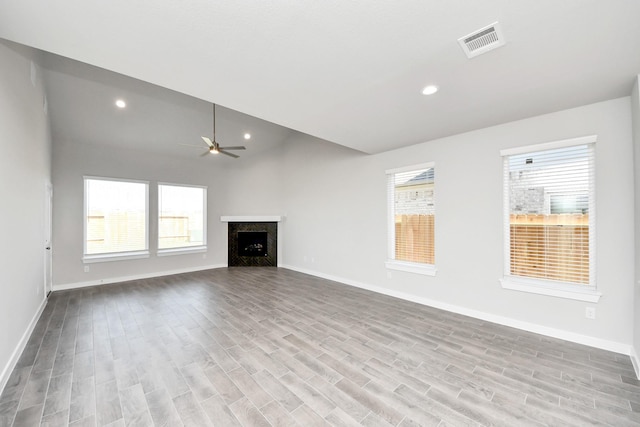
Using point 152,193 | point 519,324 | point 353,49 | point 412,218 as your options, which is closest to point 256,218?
point 152,193

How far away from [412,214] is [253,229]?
4.58 meters

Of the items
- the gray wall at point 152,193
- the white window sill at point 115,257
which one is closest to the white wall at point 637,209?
the gray wall at point 152,193

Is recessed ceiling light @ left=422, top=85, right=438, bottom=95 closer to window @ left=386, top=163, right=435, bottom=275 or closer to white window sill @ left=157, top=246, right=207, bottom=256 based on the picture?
window @ left=386, top=163, right=435, bottom=275

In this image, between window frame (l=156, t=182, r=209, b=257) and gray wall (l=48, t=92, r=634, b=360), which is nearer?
gray wall (l=48, t=92, r=634, b=360)

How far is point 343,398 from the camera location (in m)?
2.04

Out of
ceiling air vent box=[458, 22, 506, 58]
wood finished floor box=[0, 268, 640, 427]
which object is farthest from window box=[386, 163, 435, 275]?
ceiling air vent box=[458, 22, 506, 58]

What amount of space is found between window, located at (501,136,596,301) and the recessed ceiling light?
159cm

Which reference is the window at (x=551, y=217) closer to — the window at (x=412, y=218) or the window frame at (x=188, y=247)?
the window at (x=412, y=218)

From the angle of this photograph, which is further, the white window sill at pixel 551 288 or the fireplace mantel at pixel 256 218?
the fireplace mantel at pixel 256 218

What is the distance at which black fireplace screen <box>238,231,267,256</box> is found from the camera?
7.45 m

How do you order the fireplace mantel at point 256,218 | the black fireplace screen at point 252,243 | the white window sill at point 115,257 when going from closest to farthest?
the white window sill at point 115,257
the fireplace mantel at point 256,218
the black fireplace screen at point 252,243

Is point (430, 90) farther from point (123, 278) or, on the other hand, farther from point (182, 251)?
point (123, 278)

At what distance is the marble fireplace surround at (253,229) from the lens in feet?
23.9

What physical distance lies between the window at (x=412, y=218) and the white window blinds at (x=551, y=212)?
1.09 metres
